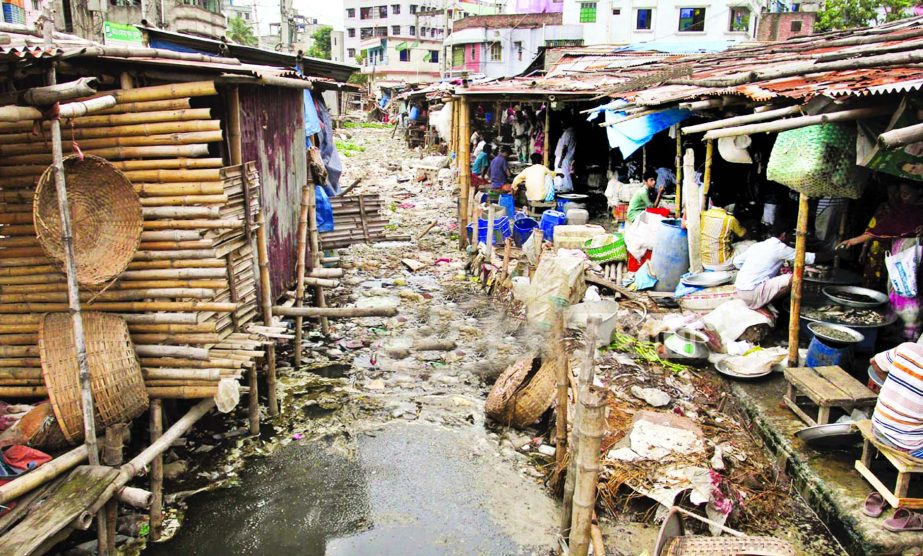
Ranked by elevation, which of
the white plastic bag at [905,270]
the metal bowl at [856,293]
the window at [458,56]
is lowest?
the metal bowl at [856,293]

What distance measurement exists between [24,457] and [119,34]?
10717 mm

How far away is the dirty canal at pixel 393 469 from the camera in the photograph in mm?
5242

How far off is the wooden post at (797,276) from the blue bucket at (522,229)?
6610 millimetres

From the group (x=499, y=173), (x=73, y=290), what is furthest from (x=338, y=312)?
(x=499, y=173)

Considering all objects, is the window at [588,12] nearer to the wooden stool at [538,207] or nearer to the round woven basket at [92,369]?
the wooden stool at [538,207]

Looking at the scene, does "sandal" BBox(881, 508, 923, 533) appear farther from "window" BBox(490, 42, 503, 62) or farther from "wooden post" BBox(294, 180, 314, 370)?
"window" BBox(490, 42, 503, 62)

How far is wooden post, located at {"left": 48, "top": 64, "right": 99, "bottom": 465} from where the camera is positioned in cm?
408

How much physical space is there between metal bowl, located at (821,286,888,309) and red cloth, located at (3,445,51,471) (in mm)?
7197

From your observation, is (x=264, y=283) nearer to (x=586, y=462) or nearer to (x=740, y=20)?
(x=586, y=462)

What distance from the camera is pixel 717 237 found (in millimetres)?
8867

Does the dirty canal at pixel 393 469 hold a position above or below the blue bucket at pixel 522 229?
below

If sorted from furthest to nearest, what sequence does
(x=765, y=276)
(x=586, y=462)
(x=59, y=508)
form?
1. (x=765, y=276)
2. (x=59, y=508)
3. (x=586, y=462)

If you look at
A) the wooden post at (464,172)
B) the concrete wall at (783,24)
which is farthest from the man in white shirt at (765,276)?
the concrete wall at (783,24)

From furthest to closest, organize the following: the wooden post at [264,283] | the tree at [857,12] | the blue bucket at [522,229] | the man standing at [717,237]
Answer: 1. the tree at [857,12]
2. the blue bucket at [522,229]
3. the man standing at [717,237]
4. the wooden post at [264,283]
